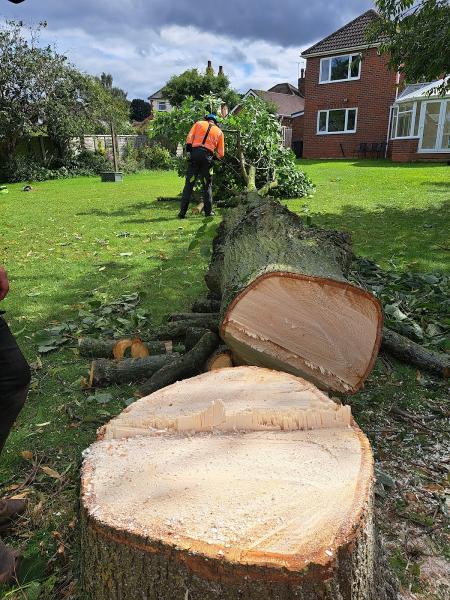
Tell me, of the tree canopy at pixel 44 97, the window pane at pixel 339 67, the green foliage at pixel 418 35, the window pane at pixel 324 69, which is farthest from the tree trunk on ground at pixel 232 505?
the window pane at pixel 324 69

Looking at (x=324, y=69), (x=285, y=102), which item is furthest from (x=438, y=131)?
(x=285, y=102)

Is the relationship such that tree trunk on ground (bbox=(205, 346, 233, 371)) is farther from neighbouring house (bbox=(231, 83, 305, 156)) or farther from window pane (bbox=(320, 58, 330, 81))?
window pane (bbox=(320, 58, 330, 81))

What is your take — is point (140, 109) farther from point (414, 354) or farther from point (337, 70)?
point (414, 354)

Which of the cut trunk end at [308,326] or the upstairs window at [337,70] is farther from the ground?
the upstairs window at [337,70]

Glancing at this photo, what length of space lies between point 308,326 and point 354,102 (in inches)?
957

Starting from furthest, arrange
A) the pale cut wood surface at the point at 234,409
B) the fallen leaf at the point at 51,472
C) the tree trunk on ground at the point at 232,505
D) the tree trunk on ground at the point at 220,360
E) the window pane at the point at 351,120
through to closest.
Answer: the window pane at the point at 351,120, the tree trunk on ground at the point at 220,360, the fallen leaf at the point at 51,472, the pale cut wood surface at the point at 234,409, the tree trunk on ground at the point at 232,505

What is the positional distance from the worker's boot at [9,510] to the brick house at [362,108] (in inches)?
858

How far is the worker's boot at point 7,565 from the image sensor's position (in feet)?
6.06

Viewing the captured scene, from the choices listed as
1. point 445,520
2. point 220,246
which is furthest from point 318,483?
point 220,246

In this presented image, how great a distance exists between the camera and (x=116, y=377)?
326 centimetres

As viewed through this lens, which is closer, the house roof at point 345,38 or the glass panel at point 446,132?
the glass panel at point 446,132

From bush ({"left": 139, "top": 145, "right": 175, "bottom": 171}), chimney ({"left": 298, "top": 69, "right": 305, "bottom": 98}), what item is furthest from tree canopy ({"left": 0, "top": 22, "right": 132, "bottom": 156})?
chimney ({"left": 298, "top": 69, "right": 305, "bottom": 98})

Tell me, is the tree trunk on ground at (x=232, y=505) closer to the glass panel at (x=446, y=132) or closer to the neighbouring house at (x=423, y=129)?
the neighbouring house at (x=423, y=129)

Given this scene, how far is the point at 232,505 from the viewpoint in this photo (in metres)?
1.37
